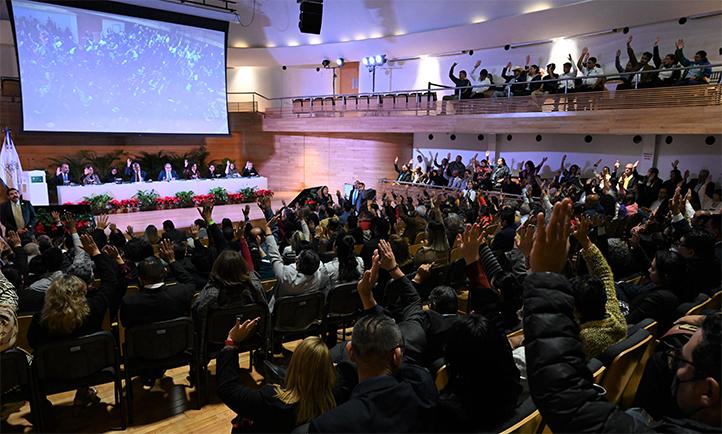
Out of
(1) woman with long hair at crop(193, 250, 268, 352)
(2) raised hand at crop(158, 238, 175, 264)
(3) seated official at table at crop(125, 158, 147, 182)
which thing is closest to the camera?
(1) woman with long hair at crop(193, 250, 268, 352)

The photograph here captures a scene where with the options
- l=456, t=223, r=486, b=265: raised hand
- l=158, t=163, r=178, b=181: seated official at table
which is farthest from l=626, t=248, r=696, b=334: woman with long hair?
l=158, t=163, r=178, b=181: seated official at table

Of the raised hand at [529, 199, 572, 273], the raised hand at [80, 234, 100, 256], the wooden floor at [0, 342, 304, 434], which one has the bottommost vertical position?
the wooden floor at [0, 342, 304, 434]

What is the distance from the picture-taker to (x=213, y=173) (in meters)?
16.0

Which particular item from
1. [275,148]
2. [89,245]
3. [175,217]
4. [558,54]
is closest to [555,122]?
[558,54]

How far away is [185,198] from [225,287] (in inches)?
431

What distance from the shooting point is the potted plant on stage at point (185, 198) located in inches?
527

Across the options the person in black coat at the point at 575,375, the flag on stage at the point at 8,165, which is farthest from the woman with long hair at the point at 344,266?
the flag on stage at the point at 8,165

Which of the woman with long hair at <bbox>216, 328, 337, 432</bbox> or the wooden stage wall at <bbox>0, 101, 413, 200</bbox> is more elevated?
the wooden stage wall at <bbox>0, 101, 413, 200</bbox>

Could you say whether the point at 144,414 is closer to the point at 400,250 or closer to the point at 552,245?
the point at 400,250

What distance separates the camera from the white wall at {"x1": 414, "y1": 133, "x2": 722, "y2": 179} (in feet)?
34.9

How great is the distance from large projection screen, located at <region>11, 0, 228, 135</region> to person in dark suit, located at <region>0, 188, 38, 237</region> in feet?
15.9

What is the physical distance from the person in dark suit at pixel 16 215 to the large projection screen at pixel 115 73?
4.84 metres

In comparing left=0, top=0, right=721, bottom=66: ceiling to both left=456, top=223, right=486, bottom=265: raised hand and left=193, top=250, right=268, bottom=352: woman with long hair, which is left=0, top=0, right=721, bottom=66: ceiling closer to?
left=456, top=223, right=486, bottom=265: raised hand

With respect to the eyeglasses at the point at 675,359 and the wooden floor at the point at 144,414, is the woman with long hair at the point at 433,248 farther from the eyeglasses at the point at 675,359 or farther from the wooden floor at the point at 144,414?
the eyeglasses at the point at 675,359
